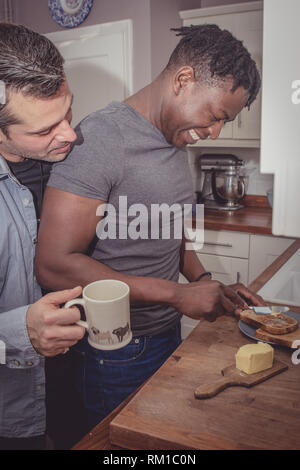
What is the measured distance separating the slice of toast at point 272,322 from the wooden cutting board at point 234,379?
0.31 feet

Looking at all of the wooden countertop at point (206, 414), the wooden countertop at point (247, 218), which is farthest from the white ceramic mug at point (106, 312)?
the wooden countertop at point (247, 218)

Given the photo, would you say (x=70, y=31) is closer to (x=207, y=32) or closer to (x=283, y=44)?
(x=207, y=32)

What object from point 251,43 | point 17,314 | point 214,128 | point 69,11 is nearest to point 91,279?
point 17,314

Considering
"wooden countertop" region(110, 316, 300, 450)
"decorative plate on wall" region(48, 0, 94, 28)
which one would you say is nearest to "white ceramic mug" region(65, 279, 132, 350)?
"wooden countertop" region(110, 316, 300, 450)

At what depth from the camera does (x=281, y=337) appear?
96 centimetres

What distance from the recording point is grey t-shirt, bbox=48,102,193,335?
3.17 feet

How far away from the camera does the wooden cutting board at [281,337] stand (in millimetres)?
951

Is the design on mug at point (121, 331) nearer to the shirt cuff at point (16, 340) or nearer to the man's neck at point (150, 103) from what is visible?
the shirt cuff at point (16, 340)

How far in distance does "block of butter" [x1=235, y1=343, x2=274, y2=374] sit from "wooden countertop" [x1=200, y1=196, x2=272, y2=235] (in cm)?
163

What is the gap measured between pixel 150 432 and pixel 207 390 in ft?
0.46

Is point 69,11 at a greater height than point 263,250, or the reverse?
point 69,11

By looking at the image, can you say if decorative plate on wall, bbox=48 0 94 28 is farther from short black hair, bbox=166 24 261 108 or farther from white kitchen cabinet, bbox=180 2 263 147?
short black hair, bbox=166 24 261 108

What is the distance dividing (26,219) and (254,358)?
609mm

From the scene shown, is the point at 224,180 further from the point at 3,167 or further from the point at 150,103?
the point at 3,167
